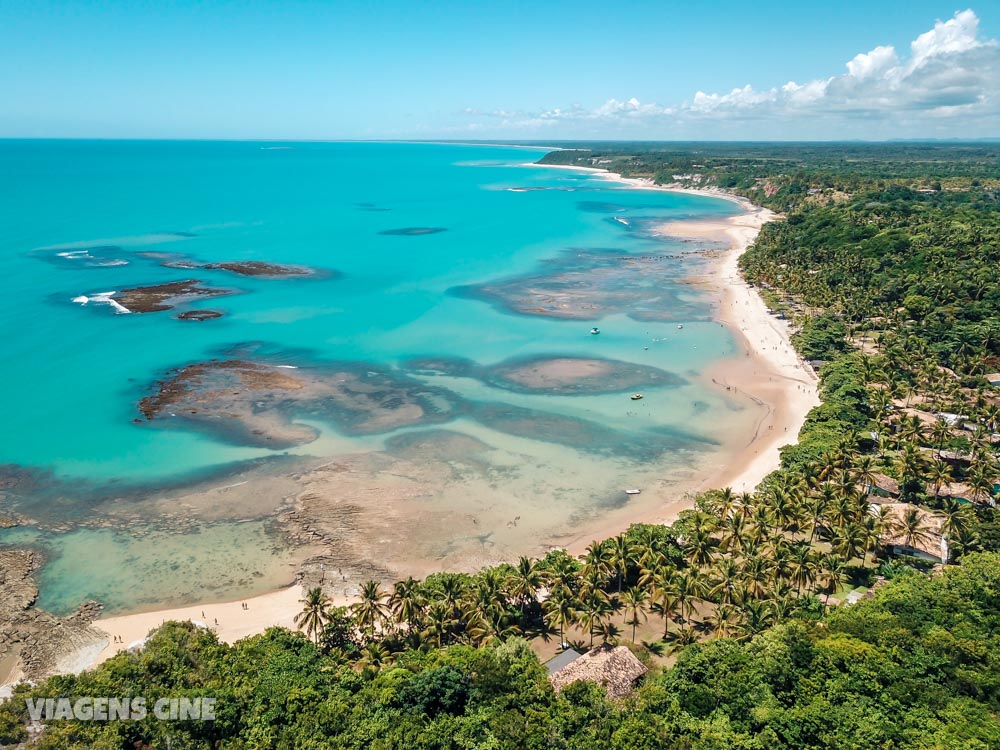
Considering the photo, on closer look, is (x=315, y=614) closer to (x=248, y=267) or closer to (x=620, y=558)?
(x=620, y=558)

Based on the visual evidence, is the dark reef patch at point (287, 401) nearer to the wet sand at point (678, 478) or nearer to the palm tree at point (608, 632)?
the wet sand at point (678, 478)

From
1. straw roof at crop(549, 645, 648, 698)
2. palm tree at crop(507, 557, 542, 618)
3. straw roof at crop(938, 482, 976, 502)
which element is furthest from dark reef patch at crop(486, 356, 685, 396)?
straw roof at crop(549, 645, 648, 698)

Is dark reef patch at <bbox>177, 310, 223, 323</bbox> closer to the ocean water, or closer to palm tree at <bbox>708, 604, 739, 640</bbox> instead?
the ocean water

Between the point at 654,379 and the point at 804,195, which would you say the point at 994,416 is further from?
the point at 804,195

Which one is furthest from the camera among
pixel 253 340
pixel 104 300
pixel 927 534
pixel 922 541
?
pixel 104 300

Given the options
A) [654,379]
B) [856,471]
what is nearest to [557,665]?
[856,471]

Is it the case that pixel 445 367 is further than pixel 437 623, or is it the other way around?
pixel 445 367

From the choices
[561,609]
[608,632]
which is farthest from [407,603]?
[608,632]
